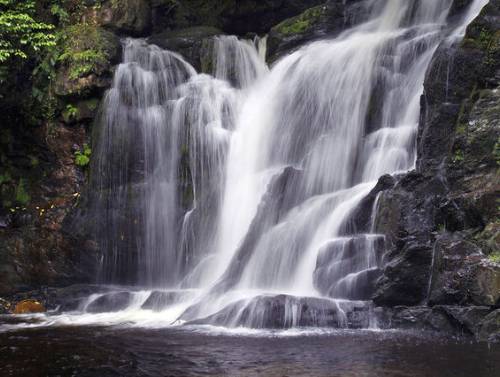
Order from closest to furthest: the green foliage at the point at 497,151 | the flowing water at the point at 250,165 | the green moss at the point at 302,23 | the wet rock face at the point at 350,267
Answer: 1. the green foliage at the point at 497,151
2. the wet rock face at the point at 350,267
3. the flowing water at the point at 250,165
4. the green moss at the point at 302,23

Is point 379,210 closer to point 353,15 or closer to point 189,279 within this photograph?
point 189,279

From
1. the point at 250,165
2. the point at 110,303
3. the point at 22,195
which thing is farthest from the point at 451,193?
the point at 22,195

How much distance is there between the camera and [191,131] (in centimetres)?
1455

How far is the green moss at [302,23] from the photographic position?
17500 mm

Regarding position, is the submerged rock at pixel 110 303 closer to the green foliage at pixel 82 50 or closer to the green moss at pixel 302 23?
the green foliage at pixel 82 50

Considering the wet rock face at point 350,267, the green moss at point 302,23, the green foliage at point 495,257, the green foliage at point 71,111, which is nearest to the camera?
the green foliage at point 495,257

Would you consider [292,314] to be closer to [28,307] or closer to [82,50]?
[28,307]

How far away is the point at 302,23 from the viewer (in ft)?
57.9

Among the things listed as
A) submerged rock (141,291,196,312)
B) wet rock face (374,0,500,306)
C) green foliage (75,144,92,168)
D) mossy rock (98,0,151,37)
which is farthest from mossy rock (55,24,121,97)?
wet rock face (374,0,500,306)

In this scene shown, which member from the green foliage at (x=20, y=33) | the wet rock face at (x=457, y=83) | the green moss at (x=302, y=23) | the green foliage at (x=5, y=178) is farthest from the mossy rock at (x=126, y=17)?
the wet rock face at (x=457, y=83)

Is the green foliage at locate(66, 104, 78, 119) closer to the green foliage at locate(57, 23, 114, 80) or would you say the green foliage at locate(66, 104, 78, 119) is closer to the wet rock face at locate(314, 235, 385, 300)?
the green foliage at locate(57, 23, 114, 80)

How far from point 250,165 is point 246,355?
7547 mm

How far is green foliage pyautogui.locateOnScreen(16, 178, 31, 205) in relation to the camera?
14.7m

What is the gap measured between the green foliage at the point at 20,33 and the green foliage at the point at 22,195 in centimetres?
316
